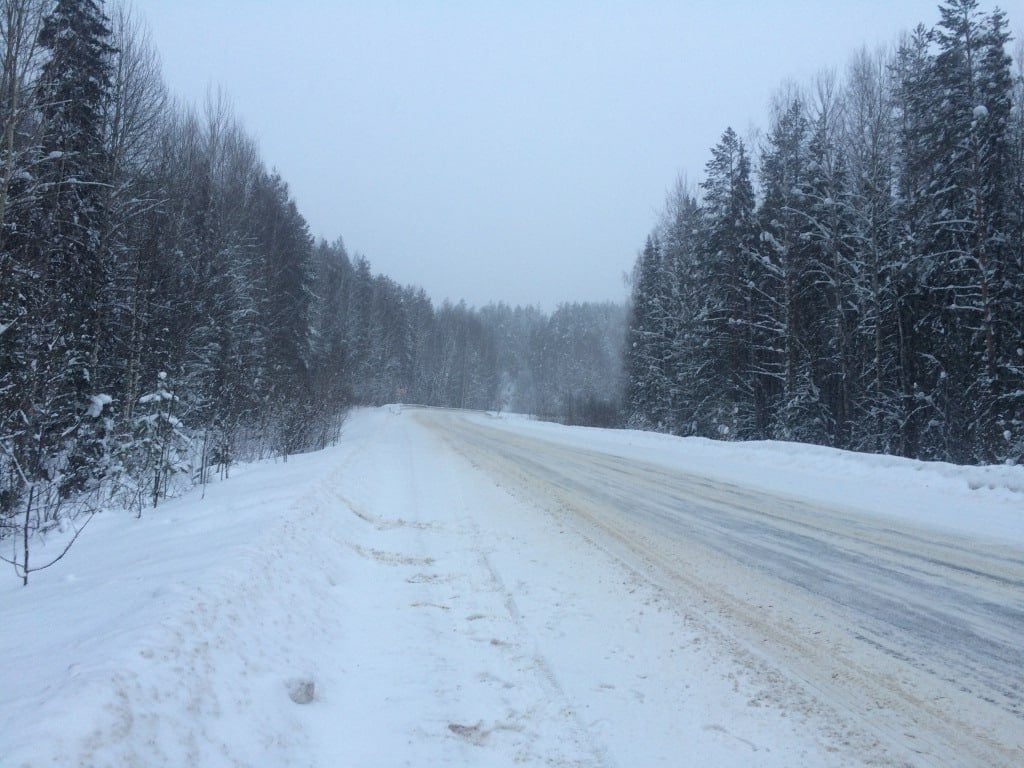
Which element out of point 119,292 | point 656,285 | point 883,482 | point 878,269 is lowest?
point 883,482

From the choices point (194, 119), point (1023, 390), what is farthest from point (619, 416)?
point (194, 119)

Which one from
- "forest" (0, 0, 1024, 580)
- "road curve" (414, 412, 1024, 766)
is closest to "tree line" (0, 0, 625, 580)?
"forest" (0, 0, 1024, 580)

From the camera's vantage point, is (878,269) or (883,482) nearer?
(883,482)

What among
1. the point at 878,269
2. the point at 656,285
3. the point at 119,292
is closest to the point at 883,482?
the point at 878,269

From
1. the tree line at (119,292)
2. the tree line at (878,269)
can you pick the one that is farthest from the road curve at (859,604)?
the tree line at (878,269)

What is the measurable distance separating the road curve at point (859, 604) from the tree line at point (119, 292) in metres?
6.40

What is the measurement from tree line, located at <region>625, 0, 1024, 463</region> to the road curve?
1349 centimetres

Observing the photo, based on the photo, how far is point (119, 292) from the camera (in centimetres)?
1650

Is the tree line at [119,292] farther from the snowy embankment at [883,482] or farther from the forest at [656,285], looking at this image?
the snowy embankment at [883,482]

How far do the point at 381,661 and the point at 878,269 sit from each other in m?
24.0

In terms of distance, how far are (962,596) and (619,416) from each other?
37087 mm

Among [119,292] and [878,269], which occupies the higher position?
[878,269]

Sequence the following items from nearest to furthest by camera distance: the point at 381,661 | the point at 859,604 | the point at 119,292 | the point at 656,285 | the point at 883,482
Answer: the point at 381,661
the point at 859,604
the point at 883,482
the point at 119,292
the point at 656,285

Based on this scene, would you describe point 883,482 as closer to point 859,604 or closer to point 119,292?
point 859,604
